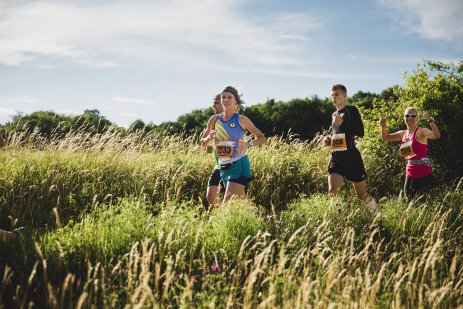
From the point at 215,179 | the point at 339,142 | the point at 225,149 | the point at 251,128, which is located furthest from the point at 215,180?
the point at 339,142

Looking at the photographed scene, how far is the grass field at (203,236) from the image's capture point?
2.76 metres

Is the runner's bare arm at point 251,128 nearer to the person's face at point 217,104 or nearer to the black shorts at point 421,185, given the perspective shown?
the person's face at point 217,104

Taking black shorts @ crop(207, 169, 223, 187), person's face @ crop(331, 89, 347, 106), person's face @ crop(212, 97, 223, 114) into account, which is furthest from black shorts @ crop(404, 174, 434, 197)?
person's face @ crop(212, 97, 223, 114)

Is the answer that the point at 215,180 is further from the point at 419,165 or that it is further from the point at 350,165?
the point at 419,165

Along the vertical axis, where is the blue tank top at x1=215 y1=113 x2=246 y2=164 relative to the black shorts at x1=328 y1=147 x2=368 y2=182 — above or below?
above

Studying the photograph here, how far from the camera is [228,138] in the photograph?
5.10 m

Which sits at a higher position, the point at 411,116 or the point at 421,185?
the point at 411,116

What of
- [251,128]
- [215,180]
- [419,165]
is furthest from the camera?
[419,165]

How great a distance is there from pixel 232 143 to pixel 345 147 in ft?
5.34

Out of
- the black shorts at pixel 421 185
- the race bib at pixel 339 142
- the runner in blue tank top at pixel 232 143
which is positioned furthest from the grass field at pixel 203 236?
the race bib at pixel 339 142

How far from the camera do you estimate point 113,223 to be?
4082mm

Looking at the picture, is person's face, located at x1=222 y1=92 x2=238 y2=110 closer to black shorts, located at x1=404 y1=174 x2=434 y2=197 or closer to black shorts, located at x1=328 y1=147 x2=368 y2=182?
black shorts, located at x1=328 y1=147 x2=368 y2=182

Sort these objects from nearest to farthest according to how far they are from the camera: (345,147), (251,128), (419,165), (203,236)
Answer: (203,236) → (251,128) → (345,147) → (419,165)

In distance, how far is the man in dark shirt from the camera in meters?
5.33
